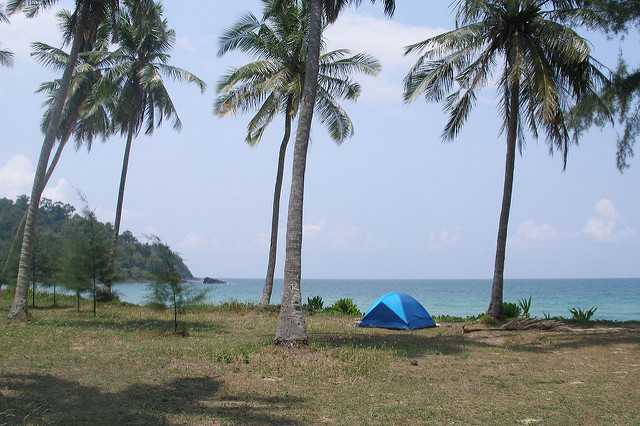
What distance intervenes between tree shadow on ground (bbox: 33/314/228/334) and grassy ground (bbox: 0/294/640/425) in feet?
0.75

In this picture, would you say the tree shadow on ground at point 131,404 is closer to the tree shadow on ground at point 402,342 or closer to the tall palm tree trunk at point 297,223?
the tall palm tree trunk at point 297,223

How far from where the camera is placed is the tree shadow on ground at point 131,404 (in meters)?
7.69

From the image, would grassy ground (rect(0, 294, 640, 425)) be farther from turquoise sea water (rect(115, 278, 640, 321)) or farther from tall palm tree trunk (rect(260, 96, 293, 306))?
tall palm tree trunk (rect(260, 96, 293, 306))

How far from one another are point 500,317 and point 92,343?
12.4 m

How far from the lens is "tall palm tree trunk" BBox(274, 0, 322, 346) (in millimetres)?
13516

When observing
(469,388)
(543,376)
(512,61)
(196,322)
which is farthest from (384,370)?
(512,61)

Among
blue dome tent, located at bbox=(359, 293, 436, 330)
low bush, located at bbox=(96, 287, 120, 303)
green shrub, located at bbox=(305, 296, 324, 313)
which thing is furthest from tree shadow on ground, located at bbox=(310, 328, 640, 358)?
low bush, located at bbox=(96, 287, 120, 303)

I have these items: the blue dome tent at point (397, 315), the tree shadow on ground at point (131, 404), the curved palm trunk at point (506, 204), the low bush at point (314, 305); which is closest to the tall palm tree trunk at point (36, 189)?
the tree shadow on ground at point (131, 404)

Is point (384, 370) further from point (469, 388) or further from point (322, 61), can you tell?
point (322, 61)

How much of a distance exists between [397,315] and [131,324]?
857 centimetres

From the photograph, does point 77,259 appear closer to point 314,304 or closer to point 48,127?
point 48,127

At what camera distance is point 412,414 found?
27.5 ft

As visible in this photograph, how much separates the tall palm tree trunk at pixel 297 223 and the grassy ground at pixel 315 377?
20.2 inches

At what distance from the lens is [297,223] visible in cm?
1405
